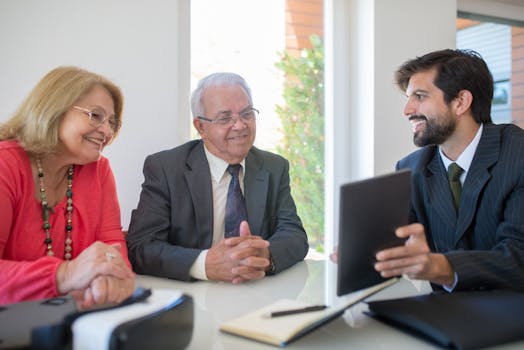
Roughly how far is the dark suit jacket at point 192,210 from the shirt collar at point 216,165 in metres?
0.04

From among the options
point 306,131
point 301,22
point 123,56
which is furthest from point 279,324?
point 301,22

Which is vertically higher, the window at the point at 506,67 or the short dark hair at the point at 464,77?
the window at the point at 506,67

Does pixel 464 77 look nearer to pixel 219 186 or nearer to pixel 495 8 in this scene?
pixel 219 186

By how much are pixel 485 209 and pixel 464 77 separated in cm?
65

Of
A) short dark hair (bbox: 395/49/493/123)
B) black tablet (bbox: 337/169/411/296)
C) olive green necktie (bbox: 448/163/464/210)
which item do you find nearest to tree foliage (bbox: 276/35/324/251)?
short dark hair (bbox: 395/49/493/123)

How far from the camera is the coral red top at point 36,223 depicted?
1255 mm

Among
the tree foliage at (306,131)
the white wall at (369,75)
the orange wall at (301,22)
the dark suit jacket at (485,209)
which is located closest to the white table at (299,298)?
the dark suit jacket at (485,209)

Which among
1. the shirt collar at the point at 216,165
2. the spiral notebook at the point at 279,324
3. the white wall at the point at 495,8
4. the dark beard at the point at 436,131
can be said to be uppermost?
the white wall at the point at 495,8

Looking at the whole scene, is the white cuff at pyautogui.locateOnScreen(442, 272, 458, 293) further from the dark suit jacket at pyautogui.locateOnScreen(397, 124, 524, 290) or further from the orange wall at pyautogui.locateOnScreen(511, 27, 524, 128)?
the orange wall at pyautogui.locateOnScreen(511, 27, 524, 128)

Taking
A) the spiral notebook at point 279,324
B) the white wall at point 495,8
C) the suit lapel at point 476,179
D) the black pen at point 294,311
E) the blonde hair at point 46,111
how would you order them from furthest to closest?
the white wall at point 495,8, the suit lapel at point 476,179, the blonde hair at point 46,111, the black pen at point 294,311, the spiral notebook at point 279,324

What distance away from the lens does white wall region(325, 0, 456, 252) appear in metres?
3.02

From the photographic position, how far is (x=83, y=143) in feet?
5.37

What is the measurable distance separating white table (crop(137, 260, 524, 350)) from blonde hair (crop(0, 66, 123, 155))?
561 millimetres

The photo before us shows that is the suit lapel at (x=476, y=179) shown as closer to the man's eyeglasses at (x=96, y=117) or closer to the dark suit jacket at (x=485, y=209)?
the dark suit jacket at (x=485, y=209)
